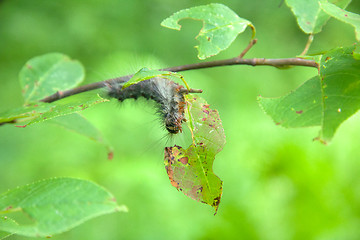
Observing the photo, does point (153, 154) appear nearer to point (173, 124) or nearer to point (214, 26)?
point (173, 124)

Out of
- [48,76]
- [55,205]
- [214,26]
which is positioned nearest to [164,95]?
[214,26]

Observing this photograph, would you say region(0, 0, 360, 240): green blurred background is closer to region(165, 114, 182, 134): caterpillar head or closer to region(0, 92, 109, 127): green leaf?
region(165, 114, 182, 134): caterpillar head

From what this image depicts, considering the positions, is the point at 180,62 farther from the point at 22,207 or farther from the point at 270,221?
the point at 22,207

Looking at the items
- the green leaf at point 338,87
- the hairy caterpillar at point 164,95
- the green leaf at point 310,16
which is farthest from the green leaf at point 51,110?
the green leaf at point 310,16

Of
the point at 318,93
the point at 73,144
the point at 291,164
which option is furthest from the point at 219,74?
the point at 318,93

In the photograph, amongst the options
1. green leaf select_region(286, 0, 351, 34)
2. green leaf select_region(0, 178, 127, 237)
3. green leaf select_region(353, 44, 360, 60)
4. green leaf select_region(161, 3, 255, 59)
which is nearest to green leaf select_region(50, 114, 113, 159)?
green leaf select_region(161, 3, 255, 59)
